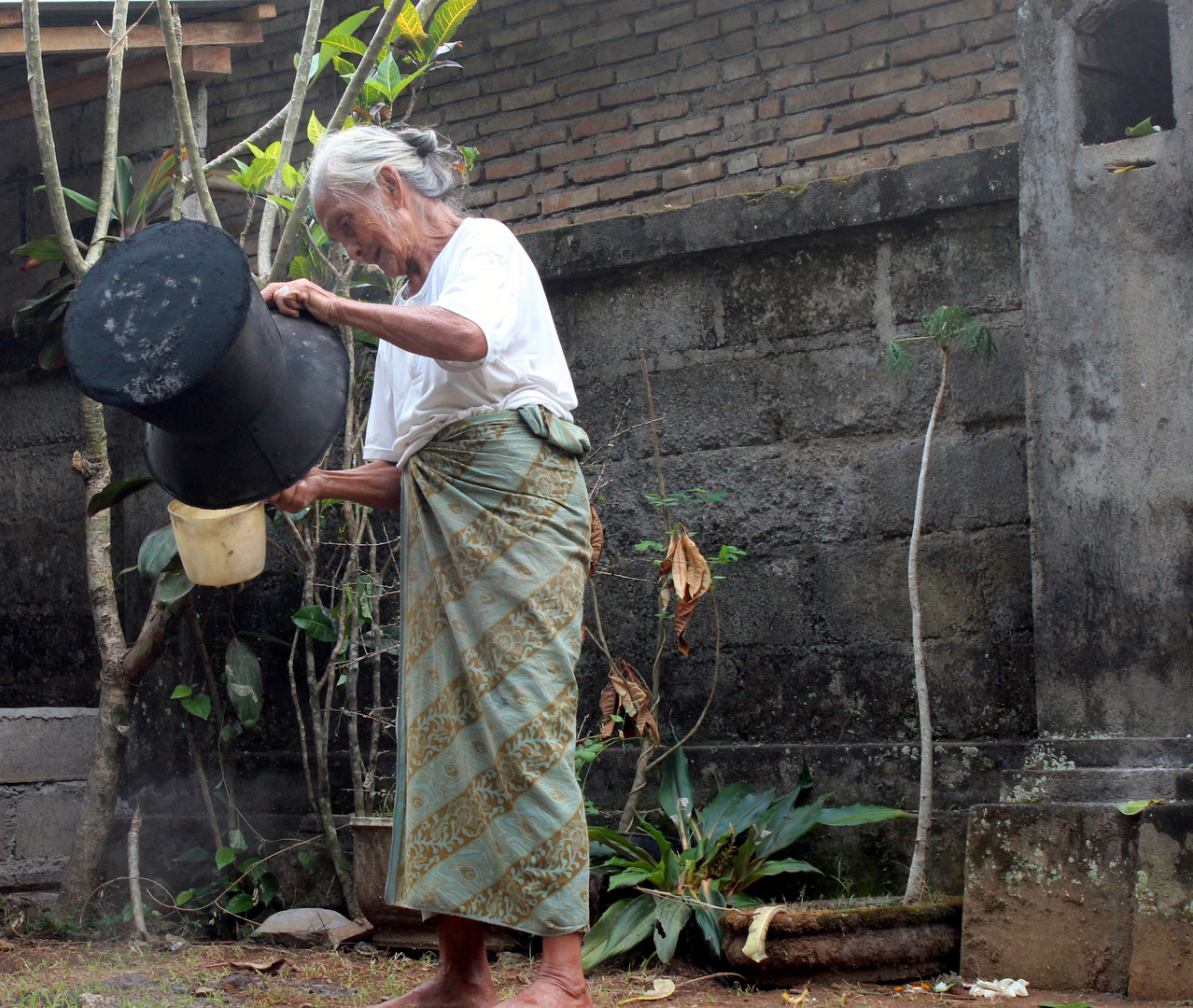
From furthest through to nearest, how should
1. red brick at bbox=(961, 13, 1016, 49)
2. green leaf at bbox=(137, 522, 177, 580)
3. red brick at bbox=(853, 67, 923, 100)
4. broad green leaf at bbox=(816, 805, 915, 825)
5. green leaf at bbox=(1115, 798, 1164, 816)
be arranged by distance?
1. red brick at bbox=(853, 67, 923, 100)
2. red brick at bbox=(961, 13, 1016, 49)
3. green leaf at bbox=(137, 522, 177, 580)
4. broad green leaf at bbox=(816, 805, 915, 825)
5. green leaf at bbox=(1115, 798, 1164, 816)

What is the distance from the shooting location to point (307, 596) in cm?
388

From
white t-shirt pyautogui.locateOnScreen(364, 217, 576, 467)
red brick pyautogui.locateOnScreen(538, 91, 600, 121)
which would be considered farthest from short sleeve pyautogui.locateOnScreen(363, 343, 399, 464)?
red brick pyautogui.locateOnScreen(538, 91, 600, 121)

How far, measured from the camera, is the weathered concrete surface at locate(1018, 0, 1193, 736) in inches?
109

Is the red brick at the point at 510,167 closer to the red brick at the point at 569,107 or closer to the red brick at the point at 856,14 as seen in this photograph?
the red brick at the point at 569,107

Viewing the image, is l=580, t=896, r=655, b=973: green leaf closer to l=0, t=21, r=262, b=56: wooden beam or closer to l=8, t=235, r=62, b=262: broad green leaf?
l=8, t=235, r=62, b=262: broad green leaf

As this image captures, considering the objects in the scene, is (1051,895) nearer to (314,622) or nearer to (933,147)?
(314,622)

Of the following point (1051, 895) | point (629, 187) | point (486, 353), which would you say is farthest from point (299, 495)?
point (629, 187)

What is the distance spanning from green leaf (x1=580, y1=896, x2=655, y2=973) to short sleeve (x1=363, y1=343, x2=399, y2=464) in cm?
130

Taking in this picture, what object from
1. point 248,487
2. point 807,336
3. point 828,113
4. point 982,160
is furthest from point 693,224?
point 248,487

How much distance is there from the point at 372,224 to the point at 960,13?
3129mm

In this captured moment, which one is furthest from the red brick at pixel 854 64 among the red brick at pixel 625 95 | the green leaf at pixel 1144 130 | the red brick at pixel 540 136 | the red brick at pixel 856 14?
the green leaf at pixel 1144 130

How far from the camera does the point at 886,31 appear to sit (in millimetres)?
4766

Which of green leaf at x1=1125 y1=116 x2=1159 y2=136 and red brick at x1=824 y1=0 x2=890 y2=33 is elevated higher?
Answer: red brick at x1=824 y1=0 x2=890 y2=33

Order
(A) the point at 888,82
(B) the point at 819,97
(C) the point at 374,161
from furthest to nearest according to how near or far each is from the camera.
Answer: (B) the point at 819,97, (A) the point at 888,82, (C) the point at 374,161
